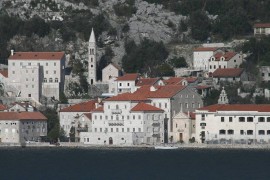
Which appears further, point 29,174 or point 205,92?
point 205,92

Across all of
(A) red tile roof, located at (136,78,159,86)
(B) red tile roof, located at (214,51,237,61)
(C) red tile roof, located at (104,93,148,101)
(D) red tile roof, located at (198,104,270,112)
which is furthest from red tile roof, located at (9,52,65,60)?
(D) red tile roof, located at (198,104,270,112)

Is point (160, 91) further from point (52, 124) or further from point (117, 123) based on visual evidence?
point (52, 124)

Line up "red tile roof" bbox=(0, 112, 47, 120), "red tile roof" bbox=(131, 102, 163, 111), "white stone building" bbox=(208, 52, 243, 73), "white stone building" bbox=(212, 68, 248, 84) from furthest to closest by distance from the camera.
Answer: "white stone building" bbox=(208, 52, 243, 73) < "white stone building" bbox=(212, 68, 248, 84) < "red tile roof" bbox=(0, 112, 47, 120) < "red tile roof" bbox=(131, 102, 163, 111)

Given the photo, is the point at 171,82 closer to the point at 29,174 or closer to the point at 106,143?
the point at 106,143

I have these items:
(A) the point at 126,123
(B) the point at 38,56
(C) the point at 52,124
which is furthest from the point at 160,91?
(B) the point at 38,56

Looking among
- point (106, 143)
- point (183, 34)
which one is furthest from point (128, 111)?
point (183, 34)

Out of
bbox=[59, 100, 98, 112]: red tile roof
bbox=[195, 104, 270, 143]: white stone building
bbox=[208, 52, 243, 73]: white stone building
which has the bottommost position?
bbox=[195, 104, 270, 143]: white stone building

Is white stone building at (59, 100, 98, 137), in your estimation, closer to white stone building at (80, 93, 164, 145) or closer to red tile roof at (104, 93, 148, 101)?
white stone building at (80, 93, 164, 145)
